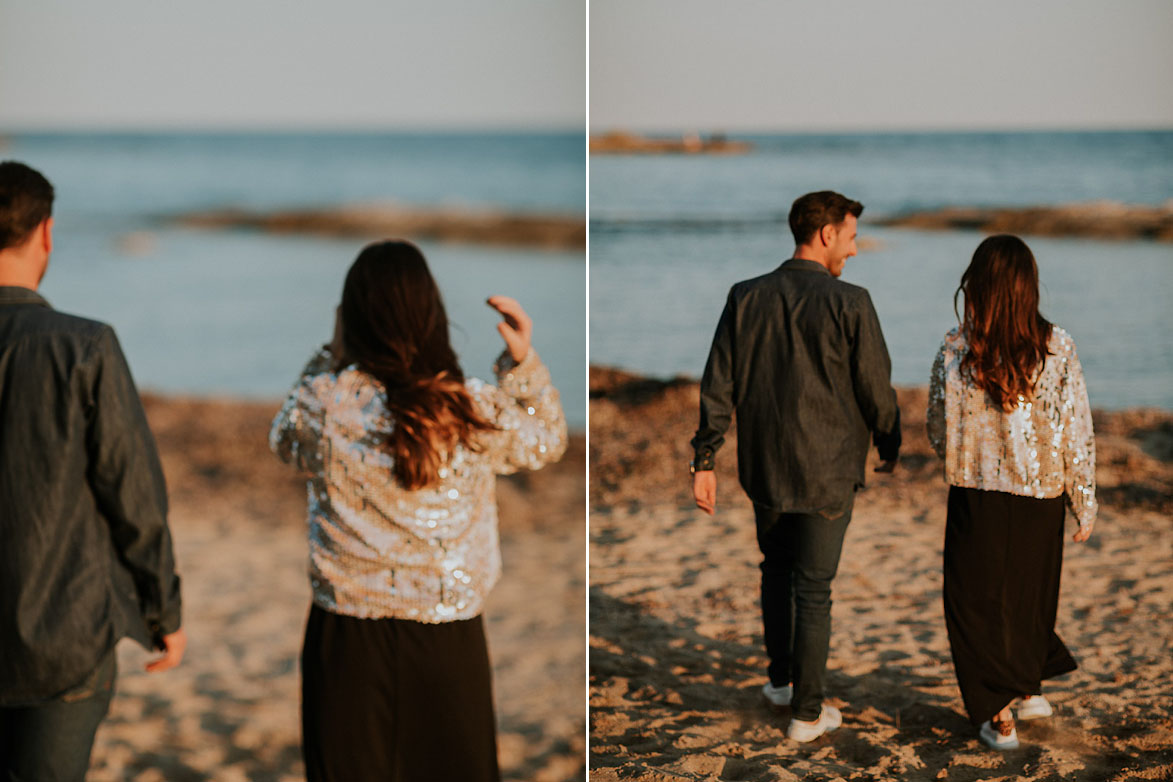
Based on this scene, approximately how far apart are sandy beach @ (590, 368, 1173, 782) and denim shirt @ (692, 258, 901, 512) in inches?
27.3

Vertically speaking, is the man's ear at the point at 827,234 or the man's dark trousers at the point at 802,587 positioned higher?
the man's ear at the point at 827,234

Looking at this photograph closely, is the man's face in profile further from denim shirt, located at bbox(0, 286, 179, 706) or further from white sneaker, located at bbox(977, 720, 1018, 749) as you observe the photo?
denim shirt, located at bbox(0, 286, 179, 706)

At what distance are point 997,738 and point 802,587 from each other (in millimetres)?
638

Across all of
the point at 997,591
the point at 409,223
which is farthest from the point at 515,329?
the point at 409,223

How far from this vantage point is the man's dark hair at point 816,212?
291 centimetres

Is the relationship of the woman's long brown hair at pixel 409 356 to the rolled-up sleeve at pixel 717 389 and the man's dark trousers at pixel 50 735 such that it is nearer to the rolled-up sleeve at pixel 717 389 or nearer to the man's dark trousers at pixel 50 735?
the man's dark trousers at pixel 50 735

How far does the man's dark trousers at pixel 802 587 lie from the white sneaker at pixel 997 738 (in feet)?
1.42

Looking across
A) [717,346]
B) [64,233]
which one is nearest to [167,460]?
[717,346]

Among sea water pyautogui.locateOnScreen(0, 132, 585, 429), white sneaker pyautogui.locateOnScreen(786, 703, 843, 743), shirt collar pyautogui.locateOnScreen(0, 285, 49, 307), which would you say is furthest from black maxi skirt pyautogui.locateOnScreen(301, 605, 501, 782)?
sea water pyautogui.locateOnScreen(0, 132, 585, 429)

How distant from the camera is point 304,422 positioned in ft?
6.23

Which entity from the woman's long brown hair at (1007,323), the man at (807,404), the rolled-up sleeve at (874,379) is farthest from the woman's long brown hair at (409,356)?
the woman's long brown hair at (1007,323)

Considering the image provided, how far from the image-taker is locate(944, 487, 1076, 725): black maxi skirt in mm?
2820

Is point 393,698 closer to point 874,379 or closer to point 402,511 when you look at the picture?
point 402,511

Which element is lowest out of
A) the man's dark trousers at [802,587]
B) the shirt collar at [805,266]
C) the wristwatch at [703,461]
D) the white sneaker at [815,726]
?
the white sneaker at [815,726]
